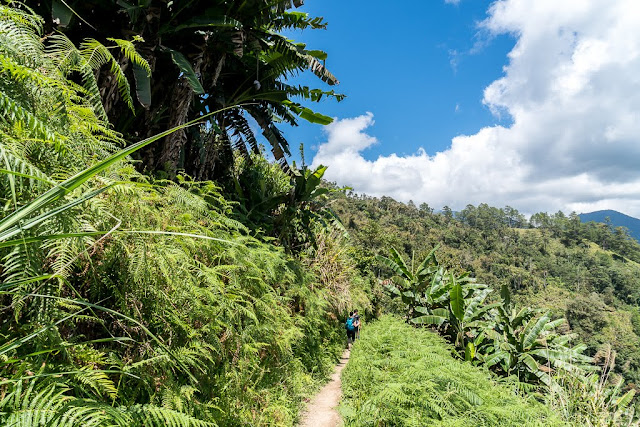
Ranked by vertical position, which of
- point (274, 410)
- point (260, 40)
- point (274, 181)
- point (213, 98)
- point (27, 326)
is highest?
point (260, 40)

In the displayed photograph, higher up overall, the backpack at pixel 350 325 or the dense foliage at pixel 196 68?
the dense foliage at pixel 196 68

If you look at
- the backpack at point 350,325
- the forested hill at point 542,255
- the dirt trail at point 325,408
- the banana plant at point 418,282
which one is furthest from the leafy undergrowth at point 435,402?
the forested hill at point 542,255

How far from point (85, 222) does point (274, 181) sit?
7.79 metres

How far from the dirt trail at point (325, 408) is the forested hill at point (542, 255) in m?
18.3

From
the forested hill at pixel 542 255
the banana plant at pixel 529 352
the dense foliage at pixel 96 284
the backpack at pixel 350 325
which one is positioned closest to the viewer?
the dense foliage at pixel 96 284

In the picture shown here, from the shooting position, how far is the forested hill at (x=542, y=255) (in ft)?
122

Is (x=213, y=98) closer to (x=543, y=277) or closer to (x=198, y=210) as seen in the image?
(x=198, y=210)

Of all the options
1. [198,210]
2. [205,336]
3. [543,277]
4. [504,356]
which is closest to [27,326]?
[205,336]

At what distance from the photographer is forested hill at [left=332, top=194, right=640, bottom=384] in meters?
37.2

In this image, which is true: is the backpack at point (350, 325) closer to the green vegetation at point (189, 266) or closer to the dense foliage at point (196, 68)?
the green vegetation at point (189, 266)

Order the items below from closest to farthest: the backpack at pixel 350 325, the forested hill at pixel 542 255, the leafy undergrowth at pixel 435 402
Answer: the leafy undergrowth at pixel 435 402 → the backpack at pixel 350 325 → the forested hill at pixel 542 255

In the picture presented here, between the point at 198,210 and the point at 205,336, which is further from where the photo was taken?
the point at 198,210

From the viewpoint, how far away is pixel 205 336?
3275 millimetres

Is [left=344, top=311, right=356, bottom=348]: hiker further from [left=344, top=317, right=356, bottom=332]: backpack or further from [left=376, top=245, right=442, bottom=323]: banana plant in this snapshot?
[left=376, top=245, right=442, bottom=323]: banana plant
